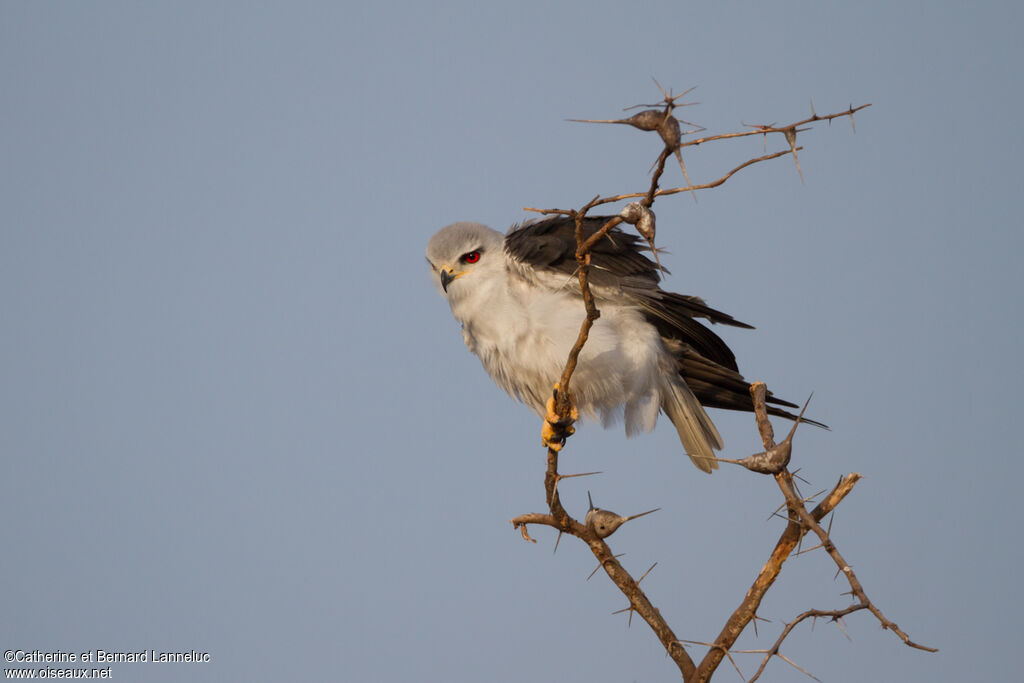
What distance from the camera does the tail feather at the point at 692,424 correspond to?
554cm

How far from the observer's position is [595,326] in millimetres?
5094

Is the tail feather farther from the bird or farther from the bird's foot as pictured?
the bird's foot

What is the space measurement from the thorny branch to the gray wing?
0.93 metres

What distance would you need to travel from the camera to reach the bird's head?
5.38 meters

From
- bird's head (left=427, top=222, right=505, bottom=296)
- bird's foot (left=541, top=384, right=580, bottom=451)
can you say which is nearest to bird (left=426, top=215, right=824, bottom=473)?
bird's head (left=427, top=222, right=505, bottom=296)

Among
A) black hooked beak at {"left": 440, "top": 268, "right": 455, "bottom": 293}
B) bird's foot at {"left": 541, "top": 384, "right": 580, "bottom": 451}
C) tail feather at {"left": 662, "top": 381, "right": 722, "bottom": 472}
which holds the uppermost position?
black hooked beak at {"left": 440, "top": 268, "right": 455, "bottom": 293}

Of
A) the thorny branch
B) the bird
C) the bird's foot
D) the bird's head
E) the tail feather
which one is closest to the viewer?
the thorny branch

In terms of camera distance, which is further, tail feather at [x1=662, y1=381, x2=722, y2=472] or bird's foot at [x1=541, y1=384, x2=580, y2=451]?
tail feather at [x1=662, y1=381, x2=722, y2=472]

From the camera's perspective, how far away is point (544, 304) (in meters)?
5.03

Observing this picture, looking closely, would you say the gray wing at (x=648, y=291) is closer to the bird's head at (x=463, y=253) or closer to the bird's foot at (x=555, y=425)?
the bird's head at (x=463, y=253)

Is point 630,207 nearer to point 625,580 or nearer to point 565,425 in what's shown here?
point 625,580

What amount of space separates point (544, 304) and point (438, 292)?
3.84 ft

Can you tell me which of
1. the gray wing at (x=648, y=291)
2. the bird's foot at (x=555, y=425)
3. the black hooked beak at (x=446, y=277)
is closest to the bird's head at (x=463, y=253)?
the black hooked beak at (x=446, y=277)

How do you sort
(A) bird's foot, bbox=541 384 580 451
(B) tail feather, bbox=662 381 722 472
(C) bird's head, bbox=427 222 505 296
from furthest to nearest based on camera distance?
(B) tail feather, bbox=662 381 722 472, (C) bird's head, bbox=427 222 505 296, (A) bird's foot, bbox=541 384 580 451
